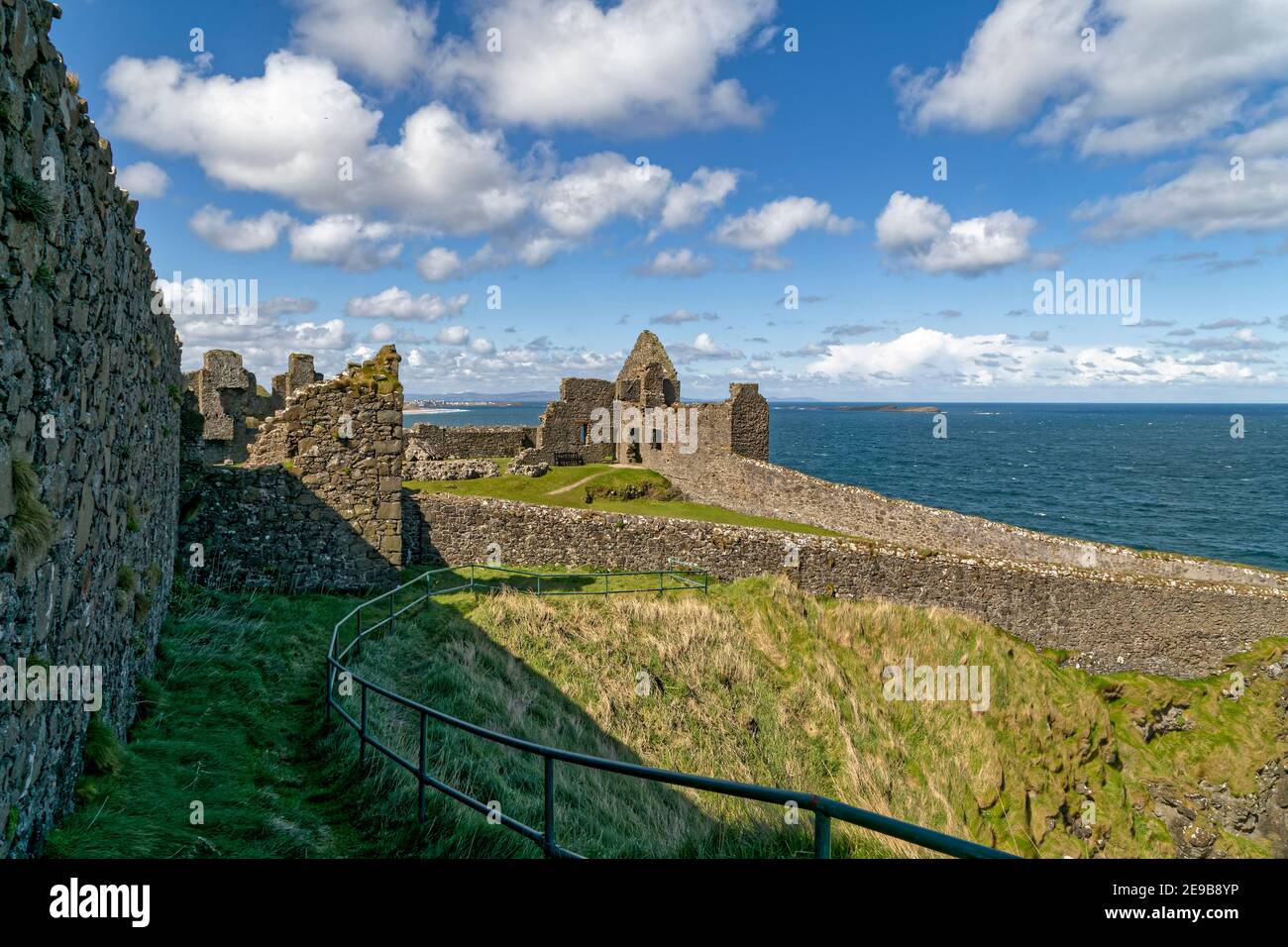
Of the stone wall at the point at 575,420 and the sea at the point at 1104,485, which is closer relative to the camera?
the stone wall at the point at 575,420

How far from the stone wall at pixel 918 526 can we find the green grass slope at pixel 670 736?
4.53m

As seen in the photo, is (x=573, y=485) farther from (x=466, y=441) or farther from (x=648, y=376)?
(x=648, y=376)

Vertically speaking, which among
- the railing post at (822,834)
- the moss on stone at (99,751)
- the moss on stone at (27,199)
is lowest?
the moss on stone at (99,751)

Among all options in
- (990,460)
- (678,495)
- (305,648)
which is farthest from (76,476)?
(990,460)

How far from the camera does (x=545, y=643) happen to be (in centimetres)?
1380

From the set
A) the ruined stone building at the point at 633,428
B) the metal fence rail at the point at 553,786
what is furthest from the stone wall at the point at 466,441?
the metal fence rail at the point at 553,786

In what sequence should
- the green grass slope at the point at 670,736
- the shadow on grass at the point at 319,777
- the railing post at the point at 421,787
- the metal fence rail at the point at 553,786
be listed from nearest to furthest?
the metal fence rail at the point at 553,786 < the shadow on grass at the point at 319,777 < the railing post at the point at 421,787 < the green grass slope at the point at 670,736

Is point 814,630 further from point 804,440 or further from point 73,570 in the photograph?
point 804,440

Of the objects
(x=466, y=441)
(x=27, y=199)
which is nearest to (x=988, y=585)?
(x=27, y=199)

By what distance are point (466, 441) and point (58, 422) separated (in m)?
30.5

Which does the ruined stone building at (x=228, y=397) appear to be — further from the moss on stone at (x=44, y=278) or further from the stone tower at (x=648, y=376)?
the moss on stone at (x=44, y=278)

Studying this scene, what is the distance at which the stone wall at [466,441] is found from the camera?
103 feet

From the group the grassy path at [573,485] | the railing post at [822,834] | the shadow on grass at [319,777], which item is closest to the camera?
the railing post at [822,834]
